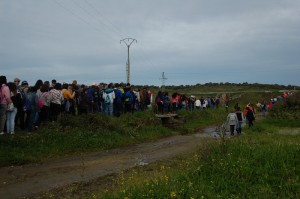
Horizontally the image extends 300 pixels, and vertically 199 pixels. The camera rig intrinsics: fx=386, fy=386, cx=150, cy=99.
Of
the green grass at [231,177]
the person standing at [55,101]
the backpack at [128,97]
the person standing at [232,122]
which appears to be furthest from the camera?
the backpack at [128,97]

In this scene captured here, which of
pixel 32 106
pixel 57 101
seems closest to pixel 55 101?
pixel 57 101

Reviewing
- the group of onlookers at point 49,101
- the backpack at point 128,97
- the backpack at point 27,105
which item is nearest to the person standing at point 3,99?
the group of onlookers at point 49,101

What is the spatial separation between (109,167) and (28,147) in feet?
10.8

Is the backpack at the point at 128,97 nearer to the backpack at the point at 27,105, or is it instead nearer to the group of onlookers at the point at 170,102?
the group of onlookers at the point at 170,102

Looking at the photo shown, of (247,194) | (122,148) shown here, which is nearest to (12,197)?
(247,194)

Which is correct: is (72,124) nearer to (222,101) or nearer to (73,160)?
(73,160)

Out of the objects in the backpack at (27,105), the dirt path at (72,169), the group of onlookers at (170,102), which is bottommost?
the dirt path at (72,169)

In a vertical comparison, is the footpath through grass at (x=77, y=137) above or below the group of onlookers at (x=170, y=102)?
below

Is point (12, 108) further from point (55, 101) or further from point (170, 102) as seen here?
point (170, 102)

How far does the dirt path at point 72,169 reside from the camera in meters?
8.76

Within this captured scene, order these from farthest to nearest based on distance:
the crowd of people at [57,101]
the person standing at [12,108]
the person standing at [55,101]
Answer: the person standing at [55,101], the crowd of people at [57,101], the person standing at [12,108]

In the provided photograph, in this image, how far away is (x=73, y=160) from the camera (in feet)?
38.9

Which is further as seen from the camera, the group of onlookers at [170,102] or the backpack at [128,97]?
the group of onlookers at [170,102]

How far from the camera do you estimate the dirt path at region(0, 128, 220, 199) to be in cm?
876
